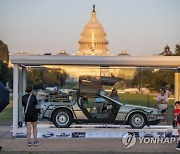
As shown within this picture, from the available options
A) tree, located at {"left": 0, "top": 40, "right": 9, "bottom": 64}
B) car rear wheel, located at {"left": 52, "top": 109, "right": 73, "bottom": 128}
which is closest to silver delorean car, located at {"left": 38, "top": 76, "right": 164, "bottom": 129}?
car rear wheel, located at {"left": 52, "top": 109, "right": 73, "bottom": 128}

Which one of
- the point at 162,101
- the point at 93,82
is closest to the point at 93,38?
the point at 162,101

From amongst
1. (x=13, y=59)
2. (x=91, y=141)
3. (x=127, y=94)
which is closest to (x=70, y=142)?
(x=91, y=141)

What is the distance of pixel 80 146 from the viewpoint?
13.3m

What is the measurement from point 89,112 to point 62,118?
2.99 ft

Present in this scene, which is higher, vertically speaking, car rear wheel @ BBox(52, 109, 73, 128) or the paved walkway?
car rear wheel @ BBox(52, 109, 73, 128)

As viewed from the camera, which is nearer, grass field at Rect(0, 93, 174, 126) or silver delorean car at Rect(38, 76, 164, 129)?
silver delorean car at Rect(38, 76, 164, 129)

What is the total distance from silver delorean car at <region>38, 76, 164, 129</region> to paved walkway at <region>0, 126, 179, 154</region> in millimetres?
1310

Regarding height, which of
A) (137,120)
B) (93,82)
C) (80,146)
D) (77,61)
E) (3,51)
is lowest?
(80,146)

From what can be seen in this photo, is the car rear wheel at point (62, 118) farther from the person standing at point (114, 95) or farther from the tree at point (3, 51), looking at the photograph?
the tree at point (3, 51)

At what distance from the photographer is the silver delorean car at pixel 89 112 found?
16.0 meters

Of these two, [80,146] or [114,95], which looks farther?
[114,95]

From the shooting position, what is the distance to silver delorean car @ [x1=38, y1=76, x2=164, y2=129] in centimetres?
1605

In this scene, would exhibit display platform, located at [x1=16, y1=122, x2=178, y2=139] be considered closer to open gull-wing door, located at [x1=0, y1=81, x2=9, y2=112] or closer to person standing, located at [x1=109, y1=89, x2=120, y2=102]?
person standing, located at [x1=109, y1=89, x2=120, y2=102]

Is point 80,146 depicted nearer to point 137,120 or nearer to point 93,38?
point 137,120
